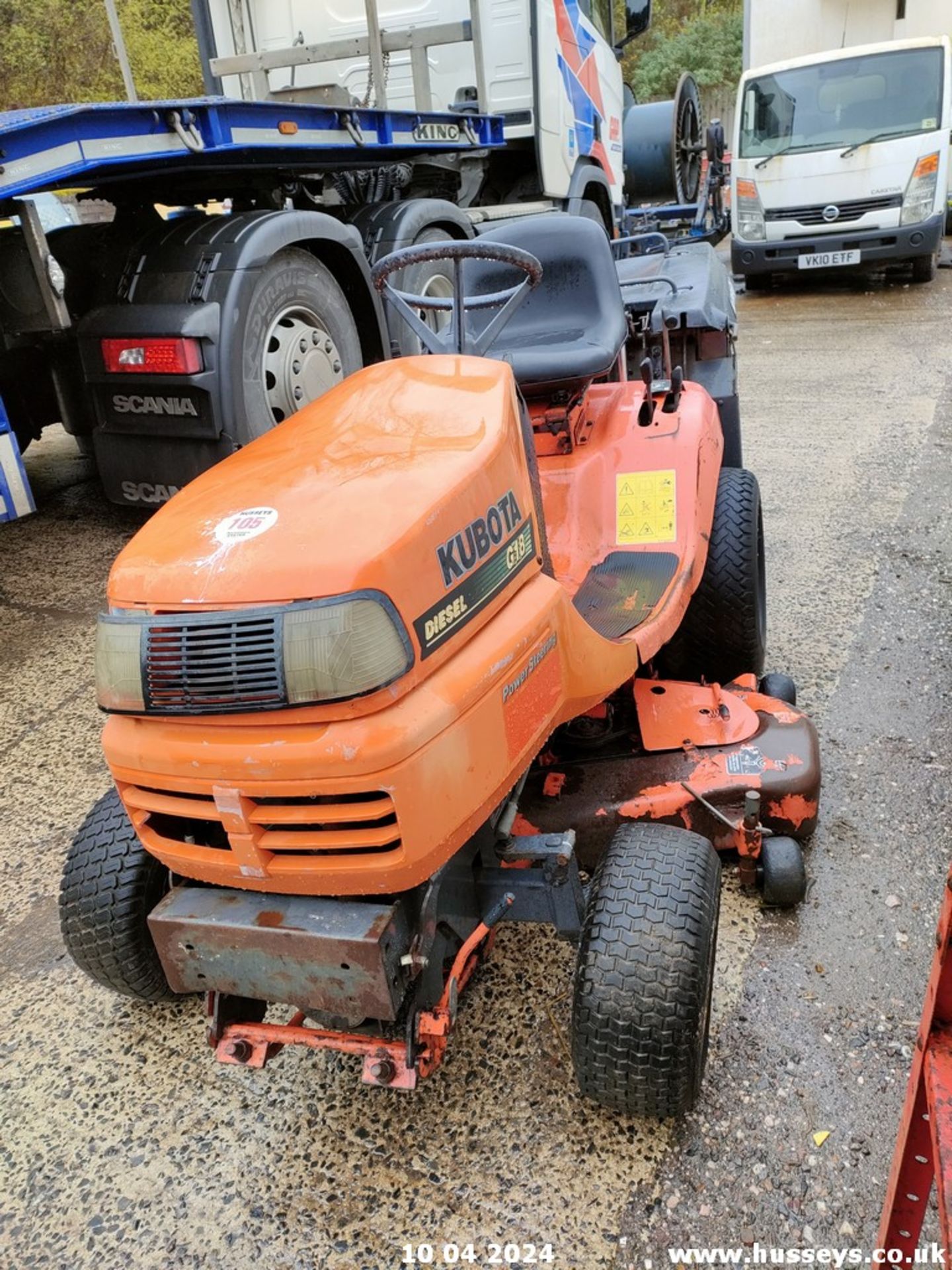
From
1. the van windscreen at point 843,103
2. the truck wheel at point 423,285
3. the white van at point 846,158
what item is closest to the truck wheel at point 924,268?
the white van at point 846,158

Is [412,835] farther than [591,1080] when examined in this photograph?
No

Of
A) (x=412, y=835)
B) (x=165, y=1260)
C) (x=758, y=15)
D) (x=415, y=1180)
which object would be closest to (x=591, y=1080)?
(x=415, y=1180)

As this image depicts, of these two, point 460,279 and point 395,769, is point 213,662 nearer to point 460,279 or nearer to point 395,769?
point 395,769

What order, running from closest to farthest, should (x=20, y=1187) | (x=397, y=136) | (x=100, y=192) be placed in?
(x=20, y=1187) → (x=100, y=192) → (x=397, y=136)

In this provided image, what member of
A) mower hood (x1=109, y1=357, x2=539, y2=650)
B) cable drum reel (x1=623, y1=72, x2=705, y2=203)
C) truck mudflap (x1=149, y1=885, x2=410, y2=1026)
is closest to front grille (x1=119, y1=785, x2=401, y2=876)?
truck mudflap (x1=149, y1=885, x2=410, y2=1026)

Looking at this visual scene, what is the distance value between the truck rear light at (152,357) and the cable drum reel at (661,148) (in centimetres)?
798

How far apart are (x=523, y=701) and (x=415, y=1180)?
876mm

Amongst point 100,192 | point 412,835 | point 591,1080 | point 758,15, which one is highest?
point 758,15

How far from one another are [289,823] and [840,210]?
30.0ft

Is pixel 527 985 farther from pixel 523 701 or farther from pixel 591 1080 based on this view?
pixel 523 701

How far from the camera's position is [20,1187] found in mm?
1846

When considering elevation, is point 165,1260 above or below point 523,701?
below

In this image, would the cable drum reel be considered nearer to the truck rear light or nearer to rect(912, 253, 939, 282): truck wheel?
rect(912, 253, 939, 282): truck wheel

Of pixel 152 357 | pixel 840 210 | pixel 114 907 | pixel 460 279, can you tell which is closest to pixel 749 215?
pixel 840 210
